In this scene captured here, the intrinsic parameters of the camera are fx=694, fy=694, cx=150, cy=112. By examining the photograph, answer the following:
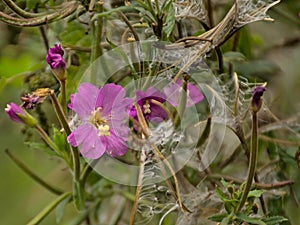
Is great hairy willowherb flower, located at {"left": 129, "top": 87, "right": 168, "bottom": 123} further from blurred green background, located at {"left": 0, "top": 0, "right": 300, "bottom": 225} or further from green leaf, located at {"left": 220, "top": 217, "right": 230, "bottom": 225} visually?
blurred green background, located at {"left": 0, "top": 0, "right": 300, "bottom": 225}

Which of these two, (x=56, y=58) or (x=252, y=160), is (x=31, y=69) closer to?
(x=56, y=58)

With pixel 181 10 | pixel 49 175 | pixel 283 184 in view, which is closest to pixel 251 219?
pixel 283 184

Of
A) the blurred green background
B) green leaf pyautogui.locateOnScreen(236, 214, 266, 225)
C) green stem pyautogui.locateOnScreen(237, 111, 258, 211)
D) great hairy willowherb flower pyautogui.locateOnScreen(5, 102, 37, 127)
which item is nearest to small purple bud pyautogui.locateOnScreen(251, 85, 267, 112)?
green stem pyautogui.locateOnScreen(237, 111, 258, 211)

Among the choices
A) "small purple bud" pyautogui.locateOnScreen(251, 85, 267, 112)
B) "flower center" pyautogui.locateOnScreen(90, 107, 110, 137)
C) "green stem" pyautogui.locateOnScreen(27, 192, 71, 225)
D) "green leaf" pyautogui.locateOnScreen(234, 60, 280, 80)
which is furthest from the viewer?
"green leaf" pyautogui.locateOnScreen(234, 60, 280, 80)

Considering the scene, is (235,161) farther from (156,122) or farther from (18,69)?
(18,69)

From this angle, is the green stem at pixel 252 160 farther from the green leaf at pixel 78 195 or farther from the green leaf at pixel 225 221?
the green leaf at pixel 78 195

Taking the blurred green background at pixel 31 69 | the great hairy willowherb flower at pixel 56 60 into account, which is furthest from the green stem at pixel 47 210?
the great hairy willowherb flower at pixel 56 60

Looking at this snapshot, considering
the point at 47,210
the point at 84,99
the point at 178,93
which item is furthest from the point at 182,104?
the point at 47,210
